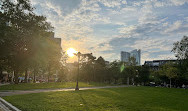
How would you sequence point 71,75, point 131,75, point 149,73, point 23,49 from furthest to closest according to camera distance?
1. point 71,75
2. point 149,73
3. point 131,75
4. point 23,49

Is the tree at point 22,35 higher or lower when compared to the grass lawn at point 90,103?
higher

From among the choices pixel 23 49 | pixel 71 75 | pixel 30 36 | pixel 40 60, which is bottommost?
pixel 71 75

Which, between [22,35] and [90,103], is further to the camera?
[22,35]

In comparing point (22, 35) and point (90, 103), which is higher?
point (22, 35)

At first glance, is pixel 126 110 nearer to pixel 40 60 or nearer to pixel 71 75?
pixel 40 60

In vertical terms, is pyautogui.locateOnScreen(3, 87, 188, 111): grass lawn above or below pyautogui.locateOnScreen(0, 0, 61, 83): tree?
below

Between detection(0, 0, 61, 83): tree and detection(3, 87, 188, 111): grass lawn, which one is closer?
detection(3, 87, 188, 111): grass lawn

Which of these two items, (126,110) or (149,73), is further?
(149,73)

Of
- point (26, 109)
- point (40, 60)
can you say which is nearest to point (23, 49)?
point (40, 60)

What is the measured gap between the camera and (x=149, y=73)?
72.8 metres

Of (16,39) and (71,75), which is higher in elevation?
(16,39)

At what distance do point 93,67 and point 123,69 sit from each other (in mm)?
14889

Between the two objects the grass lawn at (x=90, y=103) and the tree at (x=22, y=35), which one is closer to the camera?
the grass lawn at (x=90, y=103)

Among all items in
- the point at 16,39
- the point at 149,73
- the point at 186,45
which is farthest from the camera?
the point at 149,73
